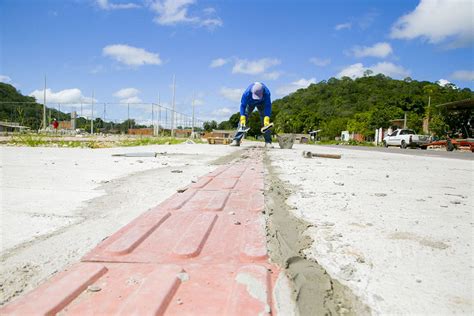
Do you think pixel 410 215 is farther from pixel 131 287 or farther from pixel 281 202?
pixel 131 287

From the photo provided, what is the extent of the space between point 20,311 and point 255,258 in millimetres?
746

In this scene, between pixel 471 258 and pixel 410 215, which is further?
pixel 410 215

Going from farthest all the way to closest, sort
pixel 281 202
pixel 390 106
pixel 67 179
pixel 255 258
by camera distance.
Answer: pixel 390 106
pixel 67 179
pixel 281 202
pixel 255 258

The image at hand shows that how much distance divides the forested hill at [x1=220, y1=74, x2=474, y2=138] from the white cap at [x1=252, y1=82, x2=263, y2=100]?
24.7 metres

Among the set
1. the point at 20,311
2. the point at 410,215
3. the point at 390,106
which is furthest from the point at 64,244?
the point at 390,106

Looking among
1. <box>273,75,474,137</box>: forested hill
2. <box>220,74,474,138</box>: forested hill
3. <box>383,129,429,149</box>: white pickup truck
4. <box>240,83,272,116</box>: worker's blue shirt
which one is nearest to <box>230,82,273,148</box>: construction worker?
<box>240,83,272,116</box>: worker's blue shirt

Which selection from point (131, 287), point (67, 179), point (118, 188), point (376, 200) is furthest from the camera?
point (67, 179)

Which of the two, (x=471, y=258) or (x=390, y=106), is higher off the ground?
(x=390, y=106)

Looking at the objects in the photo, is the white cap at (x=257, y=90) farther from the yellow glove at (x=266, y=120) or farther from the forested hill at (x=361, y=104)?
the forested hill at (x=361, y=104)

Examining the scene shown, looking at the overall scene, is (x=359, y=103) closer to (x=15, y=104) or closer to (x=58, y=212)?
(x=15, y=104)

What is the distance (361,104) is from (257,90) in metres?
56.1

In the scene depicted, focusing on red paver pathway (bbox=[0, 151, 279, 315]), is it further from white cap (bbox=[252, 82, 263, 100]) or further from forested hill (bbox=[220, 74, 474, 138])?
forested hill (bbox=[220, 74, 474, 138])

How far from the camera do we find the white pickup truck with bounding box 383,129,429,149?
2383 cm

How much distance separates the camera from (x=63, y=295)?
103 cm
